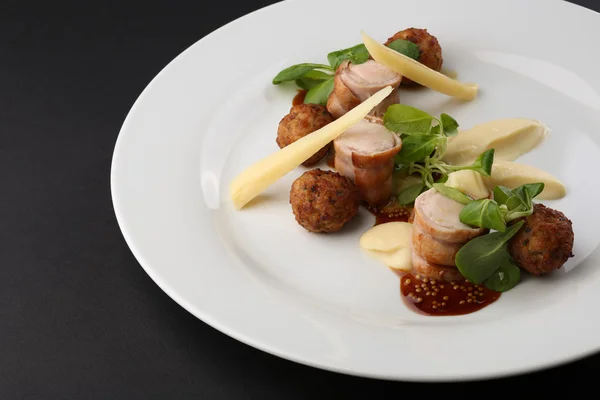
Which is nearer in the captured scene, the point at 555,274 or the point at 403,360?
the point at 403,360

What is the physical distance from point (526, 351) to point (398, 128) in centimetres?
106

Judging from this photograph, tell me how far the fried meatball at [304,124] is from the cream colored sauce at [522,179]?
680mm

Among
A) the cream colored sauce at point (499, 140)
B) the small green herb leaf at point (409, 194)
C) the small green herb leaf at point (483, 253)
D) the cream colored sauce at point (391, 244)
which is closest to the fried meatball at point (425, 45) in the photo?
the cream colored sauce at point (499, 140)

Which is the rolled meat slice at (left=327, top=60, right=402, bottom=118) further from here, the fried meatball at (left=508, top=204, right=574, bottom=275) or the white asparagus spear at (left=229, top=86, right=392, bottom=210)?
the fried meatball at (left=508, top=204, right=574, bottom=275)

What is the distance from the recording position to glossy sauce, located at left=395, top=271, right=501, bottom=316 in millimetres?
2646

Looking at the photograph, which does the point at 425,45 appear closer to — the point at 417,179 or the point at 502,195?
the point at 417,179

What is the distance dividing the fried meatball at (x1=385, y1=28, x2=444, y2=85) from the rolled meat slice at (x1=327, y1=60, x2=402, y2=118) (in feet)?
0.94

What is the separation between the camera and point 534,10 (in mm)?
3951

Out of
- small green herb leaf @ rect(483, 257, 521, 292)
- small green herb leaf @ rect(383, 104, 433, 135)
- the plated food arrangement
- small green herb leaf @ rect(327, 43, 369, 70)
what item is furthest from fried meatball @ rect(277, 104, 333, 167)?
small green herb leaf @ rect(483, 257, 521, 292)

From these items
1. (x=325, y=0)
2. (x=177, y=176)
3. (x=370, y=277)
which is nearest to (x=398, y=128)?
(x=370, y=277)

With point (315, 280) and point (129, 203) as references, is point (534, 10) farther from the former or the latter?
point (129, 203)

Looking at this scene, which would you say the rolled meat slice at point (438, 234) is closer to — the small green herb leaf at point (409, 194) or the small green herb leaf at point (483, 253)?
the small green herb leaf at point (483, 253)

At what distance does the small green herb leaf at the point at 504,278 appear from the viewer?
2680 mm

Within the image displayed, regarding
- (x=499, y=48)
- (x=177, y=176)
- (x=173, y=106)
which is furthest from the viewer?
(x=499, y=48)
